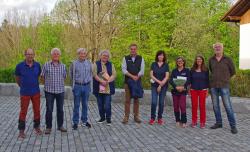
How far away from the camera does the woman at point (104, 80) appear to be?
8.88m

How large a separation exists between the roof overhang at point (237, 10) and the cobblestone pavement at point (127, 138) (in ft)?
→ 32.6

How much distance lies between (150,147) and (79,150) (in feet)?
3.98

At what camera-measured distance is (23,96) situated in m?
7.55

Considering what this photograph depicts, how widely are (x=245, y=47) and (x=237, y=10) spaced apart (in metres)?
1.81

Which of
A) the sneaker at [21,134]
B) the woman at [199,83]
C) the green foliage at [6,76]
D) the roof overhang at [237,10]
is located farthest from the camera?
the roof overhang at [237,10]

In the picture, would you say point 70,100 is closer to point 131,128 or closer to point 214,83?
point 131,128

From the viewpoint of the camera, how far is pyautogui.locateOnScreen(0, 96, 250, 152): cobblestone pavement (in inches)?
265

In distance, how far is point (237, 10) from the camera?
19.0 meters

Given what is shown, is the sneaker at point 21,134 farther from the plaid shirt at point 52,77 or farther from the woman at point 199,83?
the woman at point 199,83

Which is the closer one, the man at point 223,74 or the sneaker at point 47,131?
the sneaker at point 47,131

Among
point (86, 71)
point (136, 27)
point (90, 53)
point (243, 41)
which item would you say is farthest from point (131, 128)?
point (136, 27)

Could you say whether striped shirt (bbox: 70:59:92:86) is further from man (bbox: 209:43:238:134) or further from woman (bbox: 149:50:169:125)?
man (bbox: 209:43:238:134)

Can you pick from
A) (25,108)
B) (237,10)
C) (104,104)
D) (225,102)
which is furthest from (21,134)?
(237,10)

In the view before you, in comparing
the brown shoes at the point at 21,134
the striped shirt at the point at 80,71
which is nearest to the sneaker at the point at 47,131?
the brown shoes at the point at 21,134
